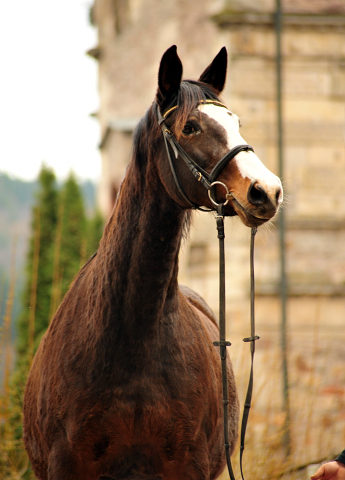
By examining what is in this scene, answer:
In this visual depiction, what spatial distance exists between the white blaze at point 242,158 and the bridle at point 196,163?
0.03 meters

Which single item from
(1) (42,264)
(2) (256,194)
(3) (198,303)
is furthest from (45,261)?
(2) (256,194)

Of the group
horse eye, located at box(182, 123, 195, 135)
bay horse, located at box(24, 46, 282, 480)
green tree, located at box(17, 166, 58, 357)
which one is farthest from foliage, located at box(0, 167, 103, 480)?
horse eye, located at box(182, 123, 195, 135)

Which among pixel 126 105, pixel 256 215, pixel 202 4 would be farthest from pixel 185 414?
pixel 126 105

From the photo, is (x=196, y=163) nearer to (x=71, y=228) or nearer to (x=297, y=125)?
(x=297, y=125)

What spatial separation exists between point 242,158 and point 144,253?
610 millimetres

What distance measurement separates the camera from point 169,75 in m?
2.48

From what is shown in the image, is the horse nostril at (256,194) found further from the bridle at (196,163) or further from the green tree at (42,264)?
the green tree at (42,264)

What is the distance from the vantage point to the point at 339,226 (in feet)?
31.4

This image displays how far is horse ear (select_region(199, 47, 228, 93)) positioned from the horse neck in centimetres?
57

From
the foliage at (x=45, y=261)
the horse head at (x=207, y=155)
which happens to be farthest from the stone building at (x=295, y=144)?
the horse head at (x=207, y=155)

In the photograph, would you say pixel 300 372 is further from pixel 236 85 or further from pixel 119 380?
pixel 119 380

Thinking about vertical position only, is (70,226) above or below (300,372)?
above

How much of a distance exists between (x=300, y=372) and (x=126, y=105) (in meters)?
6.54

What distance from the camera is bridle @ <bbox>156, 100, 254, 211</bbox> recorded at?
7.29 ft
